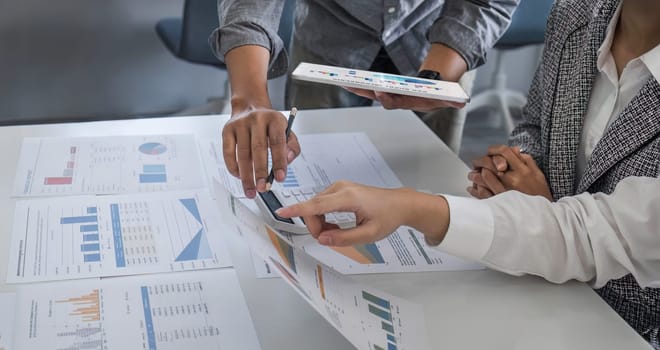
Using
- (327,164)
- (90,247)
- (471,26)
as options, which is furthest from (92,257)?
(471,26)

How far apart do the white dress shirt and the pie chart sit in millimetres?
547

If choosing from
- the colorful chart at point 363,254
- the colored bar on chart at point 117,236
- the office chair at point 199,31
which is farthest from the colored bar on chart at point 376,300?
the office chair at point 199,31

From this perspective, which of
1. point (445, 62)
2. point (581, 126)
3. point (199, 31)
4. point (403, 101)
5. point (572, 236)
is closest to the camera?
point (572, 236)

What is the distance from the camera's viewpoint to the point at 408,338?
0.79 meters

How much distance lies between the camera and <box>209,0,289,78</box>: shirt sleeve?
137 centimetres

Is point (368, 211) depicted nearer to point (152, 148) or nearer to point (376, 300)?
point (376, 300)

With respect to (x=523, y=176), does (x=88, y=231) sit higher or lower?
higher

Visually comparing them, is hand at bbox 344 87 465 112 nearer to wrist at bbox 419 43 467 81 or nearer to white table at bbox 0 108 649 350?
wrist at bbox 419 43 467 81

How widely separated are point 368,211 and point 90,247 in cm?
37

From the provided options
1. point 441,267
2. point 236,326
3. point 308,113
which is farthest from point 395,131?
point 236,326

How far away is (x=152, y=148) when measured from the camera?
4.40 ft

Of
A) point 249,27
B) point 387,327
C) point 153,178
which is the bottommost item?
point 387,327

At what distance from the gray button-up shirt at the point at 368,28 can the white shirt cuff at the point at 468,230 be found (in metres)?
0.54

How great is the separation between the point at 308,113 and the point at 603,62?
22.3 inches
